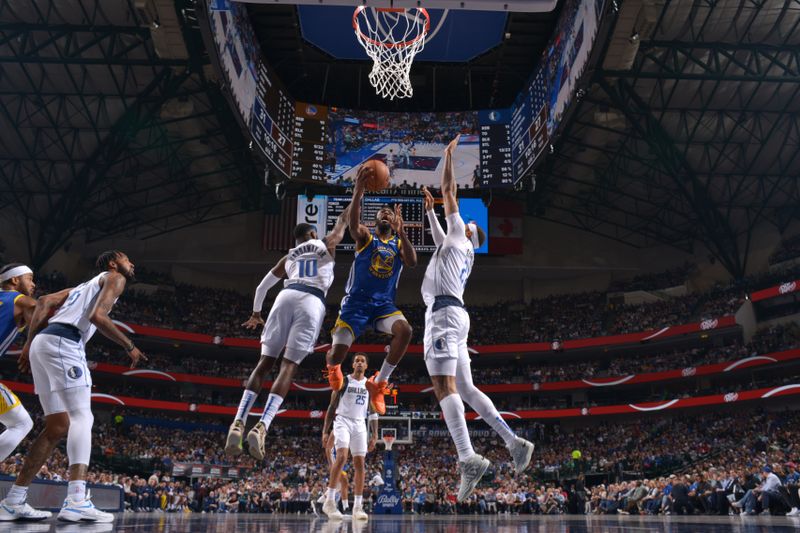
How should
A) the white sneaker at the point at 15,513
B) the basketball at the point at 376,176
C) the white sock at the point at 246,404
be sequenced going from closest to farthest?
the white sneaker at the point at 15,513, the white sock at the point at 246,404, the basketball at the point at 376,176

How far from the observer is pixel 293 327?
256 inches

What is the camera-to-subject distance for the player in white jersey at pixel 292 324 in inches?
246

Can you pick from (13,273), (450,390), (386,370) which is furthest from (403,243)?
(13,273)

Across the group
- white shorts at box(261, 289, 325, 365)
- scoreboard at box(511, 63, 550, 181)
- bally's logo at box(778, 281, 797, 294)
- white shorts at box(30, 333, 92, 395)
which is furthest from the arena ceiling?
white shorts at box(30, 333, 92, 395)

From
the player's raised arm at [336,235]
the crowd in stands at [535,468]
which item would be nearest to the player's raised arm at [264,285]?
the player's raised arm at [336,235]

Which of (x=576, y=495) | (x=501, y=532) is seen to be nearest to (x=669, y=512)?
(x=576, y=495)

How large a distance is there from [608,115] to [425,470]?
1684cm

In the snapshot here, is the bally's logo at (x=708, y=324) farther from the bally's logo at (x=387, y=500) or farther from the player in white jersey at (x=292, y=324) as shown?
the player in white jersey at (x=292, y=324)

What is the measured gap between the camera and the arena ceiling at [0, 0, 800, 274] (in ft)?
73.8

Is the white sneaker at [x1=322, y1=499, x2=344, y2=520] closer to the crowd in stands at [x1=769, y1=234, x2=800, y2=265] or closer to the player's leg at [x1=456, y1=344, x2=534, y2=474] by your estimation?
the player's leg at [x1=456, y1=344, x2=534, y2=474]

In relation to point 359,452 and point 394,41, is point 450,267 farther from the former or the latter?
point 394,41

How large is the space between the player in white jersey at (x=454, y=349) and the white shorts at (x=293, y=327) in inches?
43.9

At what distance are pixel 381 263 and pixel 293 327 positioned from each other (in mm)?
1481

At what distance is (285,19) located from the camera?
25.8 metres
